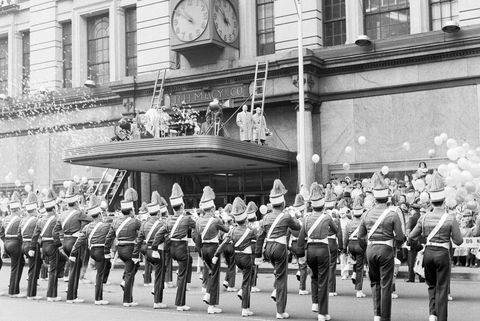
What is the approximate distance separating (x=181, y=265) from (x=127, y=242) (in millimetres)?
1367

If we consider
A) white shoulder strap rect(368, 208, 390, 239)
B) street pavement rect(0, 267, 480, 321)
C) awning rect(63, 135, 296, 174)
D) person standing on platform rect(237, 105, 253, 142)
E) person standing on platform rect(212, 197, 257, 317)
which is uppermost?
person standing on platform rect(237, 105, 253, 142)

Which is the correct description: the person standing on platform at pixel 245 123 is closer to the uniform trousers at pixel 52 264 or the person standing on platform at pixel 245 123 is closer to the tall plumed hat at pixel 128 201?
the tall plumed hat at pixel 128 201

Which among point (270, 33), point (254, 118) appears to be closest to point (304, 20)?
point (270, 33)

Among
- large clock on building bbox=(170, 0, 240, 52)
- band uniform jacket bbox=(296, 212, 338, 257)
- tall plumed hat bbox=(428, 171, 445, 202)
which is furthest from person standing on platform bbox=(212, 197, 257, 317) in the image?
large clock on building bbox=(170, 0, 240, 52)

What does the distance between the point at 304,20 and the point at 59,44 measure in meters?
14.8

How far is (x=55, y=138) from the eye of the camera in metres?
35.5

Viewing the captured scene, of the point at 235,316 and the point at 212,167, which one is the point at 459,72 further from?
the point at 235,316

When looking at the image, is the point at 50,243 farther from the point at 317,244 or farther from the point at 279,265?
the point at 317,244

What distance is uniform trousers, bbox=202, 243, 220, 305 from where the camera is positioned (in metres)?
14.0

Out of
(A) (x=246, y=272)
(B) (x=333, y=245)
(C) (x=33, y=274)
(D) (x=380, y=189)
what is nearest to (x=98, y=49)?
(C) (x=33, y=274)

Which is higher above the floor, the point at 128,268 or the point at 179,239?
the point at 179,239

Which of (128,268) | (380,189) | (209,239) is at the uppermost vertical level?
(380,189)

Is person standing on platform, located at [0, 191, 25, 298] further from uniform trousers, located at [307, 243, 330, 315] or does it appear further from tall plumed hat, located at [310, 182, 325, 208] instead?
tall plumed hat, located at [310, 182, 325, 208]

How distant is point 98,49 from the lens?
119 feet
